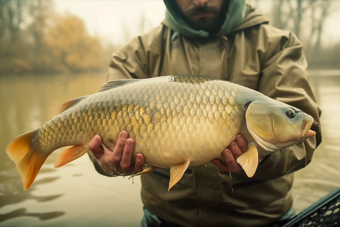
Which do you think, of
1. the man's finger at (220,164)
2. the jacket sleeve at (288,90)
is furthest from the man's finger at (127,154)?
the jacket sleeve at (288,90)

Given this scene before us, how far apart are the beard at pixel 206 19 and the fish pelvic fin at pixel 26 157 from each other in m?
0.88

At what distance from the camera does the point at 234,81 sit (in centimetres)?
124

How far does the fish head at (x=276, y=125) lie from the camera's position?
0.87m

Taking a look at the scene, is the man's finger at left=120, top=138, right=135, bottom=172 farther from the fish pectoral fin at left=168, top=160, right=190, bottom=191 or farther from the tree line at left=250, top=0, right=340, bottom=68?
the tree line at left=250, top=0, right=340, bottom=68

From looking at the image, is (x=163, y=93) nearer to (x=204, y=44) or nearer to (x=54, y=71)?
(x=204, y=44)

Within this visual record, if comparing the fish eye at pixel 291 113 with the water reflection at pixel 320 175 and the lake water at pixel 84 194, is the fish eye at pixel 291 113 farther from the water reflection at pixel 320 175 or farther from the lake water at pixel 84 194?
the water reflection at pixel 320 175

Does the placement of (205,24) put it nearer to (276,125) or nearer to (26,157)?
(276,125)

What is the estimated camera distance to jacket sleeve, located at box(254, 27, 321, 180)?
40.5 inches

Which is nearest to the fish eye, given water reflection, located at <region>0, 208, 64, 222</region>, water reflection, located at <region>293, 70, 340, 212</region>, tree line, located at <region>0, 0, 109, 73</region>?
water reflection, located at <region>293, 70, 340, 212</region>

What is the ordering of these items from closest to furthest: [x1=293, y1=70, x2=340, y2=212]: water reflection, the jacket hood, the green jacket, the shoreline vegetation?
1. the green jacket
2. the jacket hood
3. [x1=293, y1=70, x2=340, y2=212]: water reflection
4. the shoreline vegetation

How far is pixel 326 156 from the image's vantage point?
2410 mm

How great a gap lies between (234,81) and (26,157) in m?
0.91

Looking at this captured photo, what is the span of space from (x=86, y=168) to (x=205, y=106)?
5.52 ft

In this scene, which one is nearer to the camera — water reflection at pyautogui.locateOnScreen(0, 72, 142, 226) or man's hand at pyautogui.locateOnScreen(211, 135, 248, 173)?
man's hand at pyautogui.locateOnScreen(211, 135, 248, 173)
